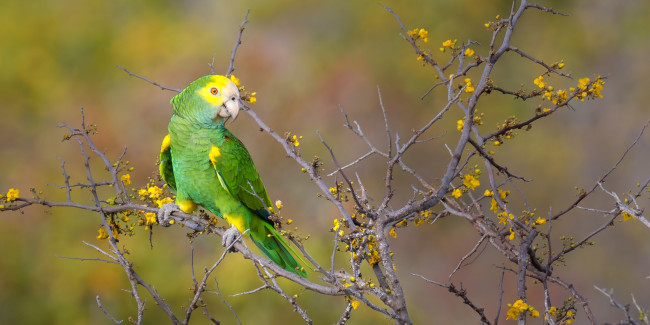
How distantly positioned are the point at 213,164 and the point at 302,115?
6.68 metres

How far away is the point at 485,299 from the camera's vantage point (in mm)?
9102

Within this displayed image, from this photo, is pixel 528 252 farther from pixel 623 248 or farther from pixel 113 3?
pixel 113 3

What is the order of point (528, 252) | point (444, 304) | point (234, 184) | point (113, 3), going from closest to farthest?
point (528, 252), point (234, 184), point (444, 304), point (113, 3)

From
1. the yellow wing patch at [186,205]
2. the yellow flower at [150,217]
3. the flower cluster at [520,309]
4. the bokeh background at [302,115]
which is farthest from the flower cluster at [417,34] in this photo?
the bokeh background at [302,115]

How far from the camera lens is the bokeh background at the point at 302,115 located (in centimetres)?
822

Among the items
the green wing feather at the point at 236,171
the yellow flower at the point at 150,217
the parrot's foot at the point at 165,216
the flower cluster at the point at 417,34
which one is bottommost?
the yellow flower at the point at 150,217

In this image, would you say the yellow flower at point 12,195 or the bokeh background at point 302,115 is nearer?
the yellow flower at point 12,195

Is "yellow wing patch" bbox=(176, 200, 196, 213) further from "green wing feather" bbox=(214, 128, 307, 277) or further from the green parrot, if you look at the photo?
"green wing feather" bbox=(214, 128, 307, 277)

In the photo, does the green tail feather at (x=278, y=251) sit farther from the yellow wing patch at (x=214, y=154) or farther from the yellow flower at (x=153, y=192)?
the yellow flower at (x=153, y=192)

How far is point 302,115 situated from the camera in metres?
9.66

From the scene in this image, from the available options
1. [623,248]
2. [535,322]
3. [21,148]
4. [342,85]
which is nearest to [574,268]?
[623,248]

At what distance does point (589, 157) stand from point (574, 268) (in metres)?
1.75

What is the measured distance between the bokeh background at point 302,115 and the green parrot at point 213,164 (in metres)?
4.44

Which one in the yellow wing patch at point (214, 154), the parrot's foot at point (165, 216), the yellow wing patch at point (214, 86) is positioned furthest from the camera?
the yellow wing patch at point (214, 154)
